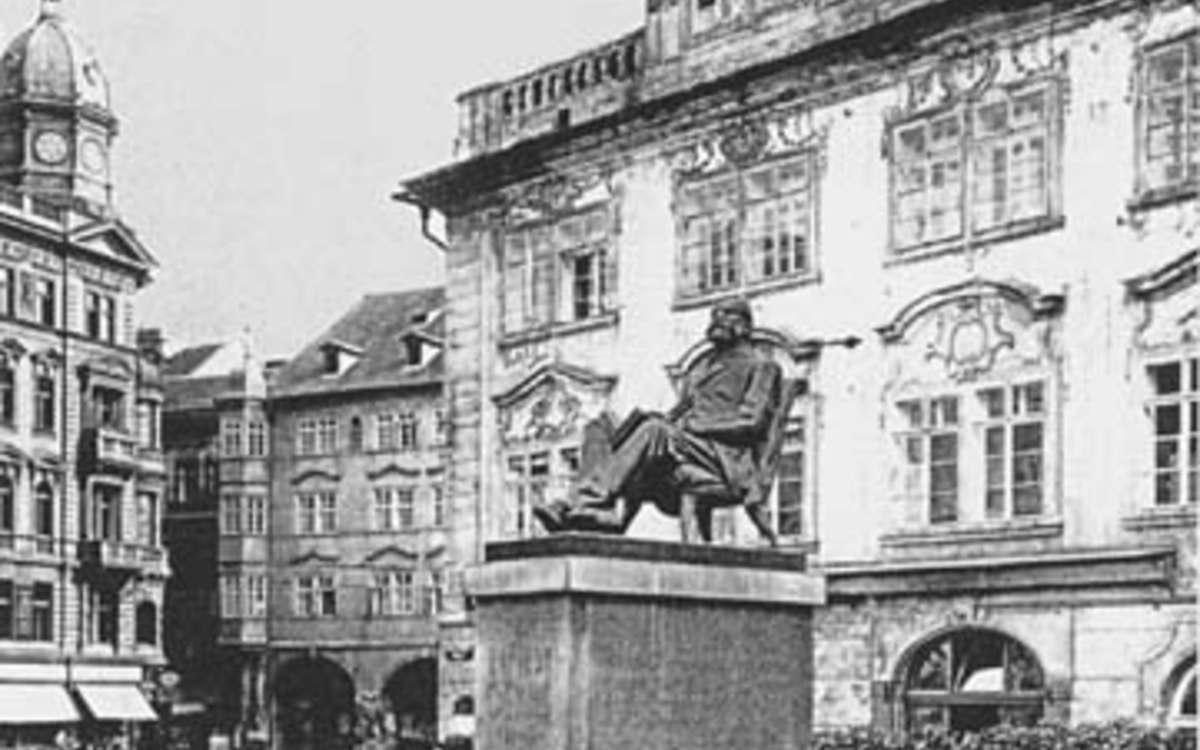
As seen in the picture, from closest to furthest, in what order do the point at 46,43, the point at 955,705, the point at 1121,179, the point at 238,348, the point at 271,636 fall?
the point at 1121,179 < the point at 955,705 < the point at 46,43 < the point at 271,636 < the point at 238,348

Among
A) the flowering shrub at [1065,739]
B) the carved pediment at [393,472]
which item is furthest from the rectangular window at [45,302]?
the flowering shrub at [1065,739]

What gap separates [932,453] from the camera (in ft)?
76.1

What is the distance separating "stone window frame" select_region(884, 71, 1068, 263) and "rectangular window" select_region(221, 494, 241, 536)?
4216 cm

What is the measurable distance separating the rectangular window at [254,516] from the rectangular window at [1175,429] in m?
44.8

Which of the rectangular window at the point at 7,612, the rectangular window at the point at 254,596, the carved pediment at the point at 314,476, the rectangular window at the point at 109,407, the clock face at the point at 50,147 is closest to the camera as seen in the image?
the rectangular window at the point at 7,612

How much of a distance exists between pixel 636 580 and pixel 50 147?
4432cm

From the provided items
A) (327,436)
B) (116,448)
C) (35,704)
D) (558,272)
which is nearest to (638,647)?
(558,272)

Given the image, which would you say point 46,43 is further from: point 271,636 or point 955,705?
point 955,705

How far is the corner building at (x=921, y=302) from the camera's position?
69.1 feet

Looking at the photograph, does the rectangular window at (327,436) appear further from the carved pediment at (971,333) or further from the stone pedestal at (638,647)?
the stone pedestal at (638,647)

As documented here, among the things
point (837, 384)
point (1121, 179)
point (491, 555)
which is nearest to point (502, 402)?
point (837, 384)

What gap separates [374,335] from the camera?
63.3 meters

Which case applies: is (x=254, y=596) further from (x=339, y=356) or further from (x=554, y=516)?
(x=554, y=516)

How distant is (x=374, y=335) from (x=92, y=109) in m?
10.5
